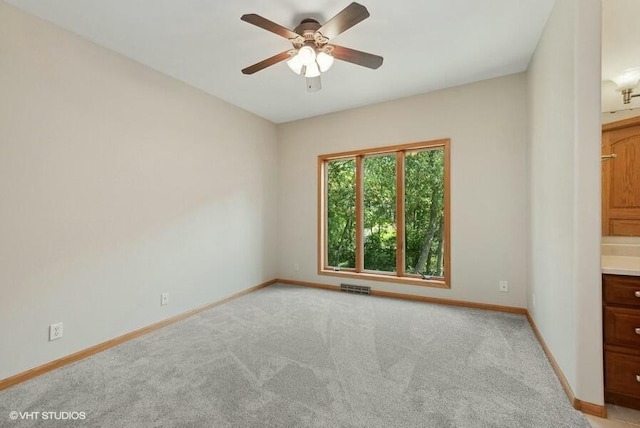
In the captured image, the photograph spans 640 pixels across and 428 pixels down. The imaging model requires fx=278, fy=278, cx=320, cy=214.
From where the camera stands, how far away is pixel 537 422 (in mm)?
1517

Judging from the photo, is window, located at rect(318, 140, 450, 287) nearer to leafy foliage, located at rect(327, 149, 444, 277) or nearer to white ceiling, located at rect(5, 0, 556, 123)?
leafy foliage, located at rect(327, 149, 444, 277)

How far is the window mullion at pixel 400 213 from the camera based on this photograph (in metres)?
3.85

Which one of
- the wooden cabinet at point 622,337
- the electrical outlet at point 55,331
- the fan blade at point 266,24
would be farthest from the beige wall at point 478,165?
the electrical outlet at point 55,331

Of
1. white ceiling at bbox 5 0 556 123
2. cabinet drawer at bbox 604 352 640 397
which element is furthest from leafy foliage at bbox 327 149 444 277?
cabinet drawer at bbox 604 352 640 397

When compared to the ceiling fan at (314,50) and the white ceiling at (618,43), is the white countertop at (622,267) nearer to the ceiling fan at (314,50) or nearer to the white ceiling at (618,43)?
the white ceiling at (618,43)

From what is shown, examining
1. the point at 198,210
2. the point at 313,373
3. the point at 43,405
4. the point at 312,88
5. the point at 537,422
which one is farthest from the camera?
the point at 198,210

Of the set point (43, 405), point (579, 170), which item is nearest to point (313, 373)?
point (43, 405)

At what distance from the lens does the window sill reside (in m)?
3.55

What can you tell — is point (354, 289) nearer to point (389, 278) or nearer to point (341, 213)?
point (389, 278)

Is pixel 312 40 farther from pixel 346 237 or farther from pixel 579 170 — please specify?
Result: pixel 346 237

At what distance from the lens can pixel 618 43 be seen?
206 centimetres

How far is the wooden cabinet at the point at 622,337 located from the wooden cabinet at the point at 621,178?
30.9 inches

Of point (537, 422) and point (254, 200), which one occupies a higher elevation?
point (254, 200)

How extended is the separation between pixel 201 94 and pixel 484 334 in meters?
4.03
